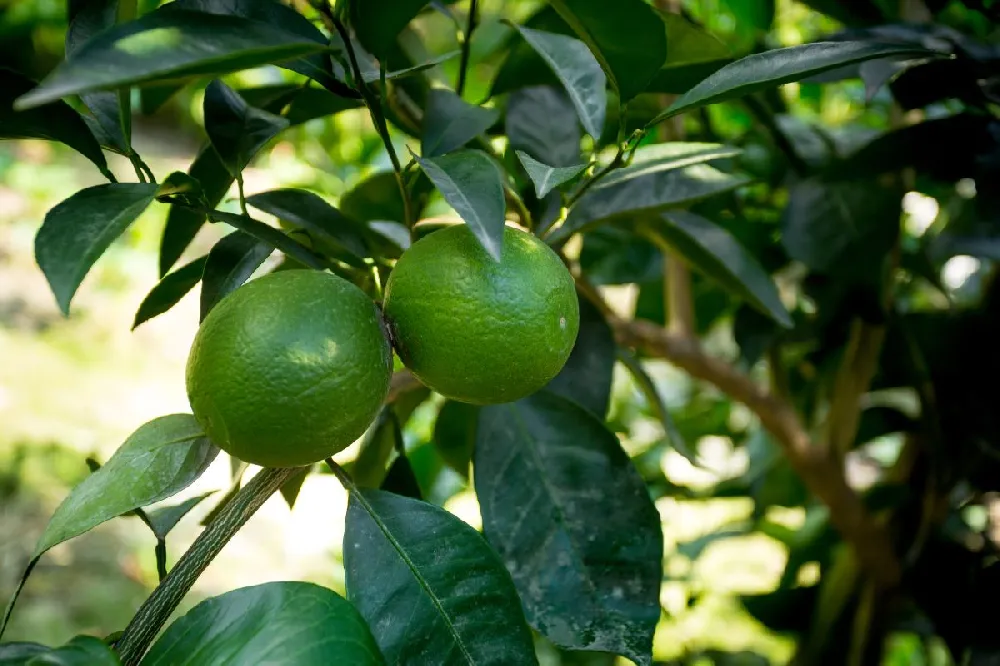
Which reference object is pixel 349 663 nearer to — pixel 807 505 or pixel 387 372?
pixel 387 372

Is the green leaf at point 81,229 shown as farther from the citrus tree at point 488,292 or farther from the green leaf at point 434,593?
the green leaf at point 434,593

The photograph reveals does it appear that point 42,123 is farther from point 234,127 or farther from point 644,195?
point 644,195

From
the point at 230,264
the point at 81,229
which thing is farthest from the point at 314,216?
the point at 81,229

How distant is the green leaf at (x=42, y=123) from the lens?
15.4 inches

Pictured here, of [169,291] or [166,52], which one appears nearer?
[166,52]

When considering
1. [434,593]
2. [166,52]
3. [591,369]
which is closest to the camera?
[166,52]

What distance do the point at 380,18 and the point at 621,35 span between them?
12 centimetres

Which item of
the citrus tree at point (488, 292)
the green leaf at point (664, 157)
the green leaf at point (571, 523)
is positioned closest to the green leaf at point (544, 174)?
the citrus tree at point (488, 292)

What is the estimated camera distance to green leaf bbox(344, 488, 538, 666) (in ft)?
1.27

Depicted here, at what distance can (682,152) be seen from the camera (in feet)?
1.65

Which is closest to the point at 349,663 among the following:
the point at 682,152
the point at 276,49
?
the point at 276,49

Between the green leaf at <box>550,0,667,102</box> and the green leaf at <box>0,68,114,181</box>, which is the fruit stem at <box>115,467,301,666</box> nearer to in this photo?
the green leaf at <box>0,68,114,181</box>

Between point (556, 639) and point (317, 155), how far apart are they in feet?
4.25

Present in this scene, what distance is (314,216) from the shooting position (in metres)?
0.47
